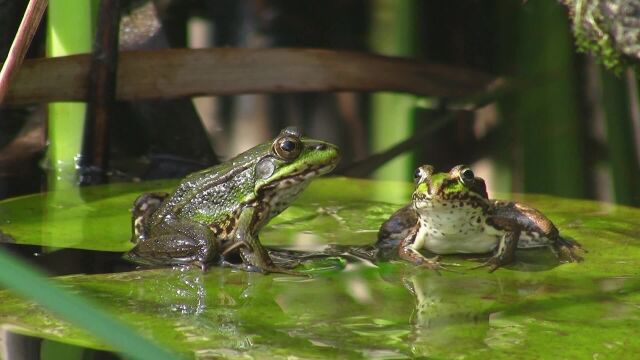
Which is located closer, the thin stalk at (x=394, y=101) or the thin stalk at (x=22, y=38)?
the thin stalk at (x=22, y=38)

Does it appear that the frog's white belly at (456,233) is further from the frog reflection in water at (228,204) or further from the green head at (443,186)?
the frog reflection in water at (228,204)

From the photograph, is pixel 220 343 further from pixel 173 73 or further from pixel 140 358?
pixel 173 73

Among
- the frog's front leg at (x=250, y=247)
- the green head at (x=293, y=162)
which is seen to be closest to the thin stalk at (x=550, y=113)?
the green head at (x=293, y=162)

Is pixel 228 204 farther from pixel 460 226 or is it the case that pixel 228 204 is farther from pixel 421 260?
pixel 460 226

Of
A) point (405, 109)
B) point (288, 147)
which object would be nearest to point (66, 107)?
point (288, 147)

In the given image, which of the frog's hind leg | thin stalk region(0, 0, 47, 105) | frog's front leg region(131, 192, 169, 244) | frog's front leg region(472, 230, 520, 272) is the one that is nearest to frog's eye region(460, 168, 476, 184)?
frog's front leg region(472, 230, 520, 272)

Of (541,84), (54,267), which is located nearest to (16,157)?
(54,267)
